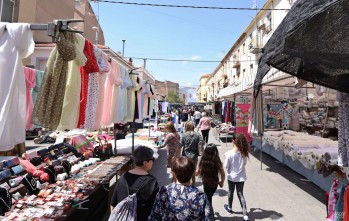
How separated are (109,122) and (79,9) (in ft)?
114

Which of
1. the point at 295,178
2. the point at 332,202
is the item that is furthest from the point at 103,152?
the point at 295,178

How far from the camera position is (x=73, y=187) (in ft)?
13.7

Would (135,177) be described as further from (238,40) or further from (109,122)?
(238,40)

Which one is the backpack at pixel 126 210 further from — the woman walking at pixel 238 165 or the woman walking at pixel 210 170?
the woman walking at pixel 238 165

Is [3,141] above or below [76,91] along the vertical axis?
below

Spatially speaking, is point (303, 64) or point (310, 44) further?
point (303, 64)

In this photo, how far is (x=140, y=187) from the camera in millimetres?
2654

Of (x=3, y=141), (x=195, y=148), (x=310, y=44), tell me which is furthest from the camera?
(x=195, y=148)

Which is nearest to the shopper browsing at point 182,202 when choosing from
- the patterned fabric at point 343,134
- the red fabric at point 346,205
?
the red fabric at point 346,205

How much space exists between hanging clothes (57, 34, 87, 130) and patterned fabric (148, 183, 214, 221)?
1.18 metres

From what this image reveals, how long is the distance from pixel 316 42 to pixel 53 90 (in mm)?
2664

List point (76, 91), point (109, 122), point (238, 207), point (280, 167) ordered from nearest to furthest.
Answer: point (76, 91) < point (109, 122) < point (238, 207) < point (280, 167)

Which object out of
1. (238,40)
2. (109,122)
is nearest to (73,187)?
(109,122)

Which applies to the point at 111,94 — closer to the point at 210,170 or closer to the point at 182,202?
the point at 210,170
